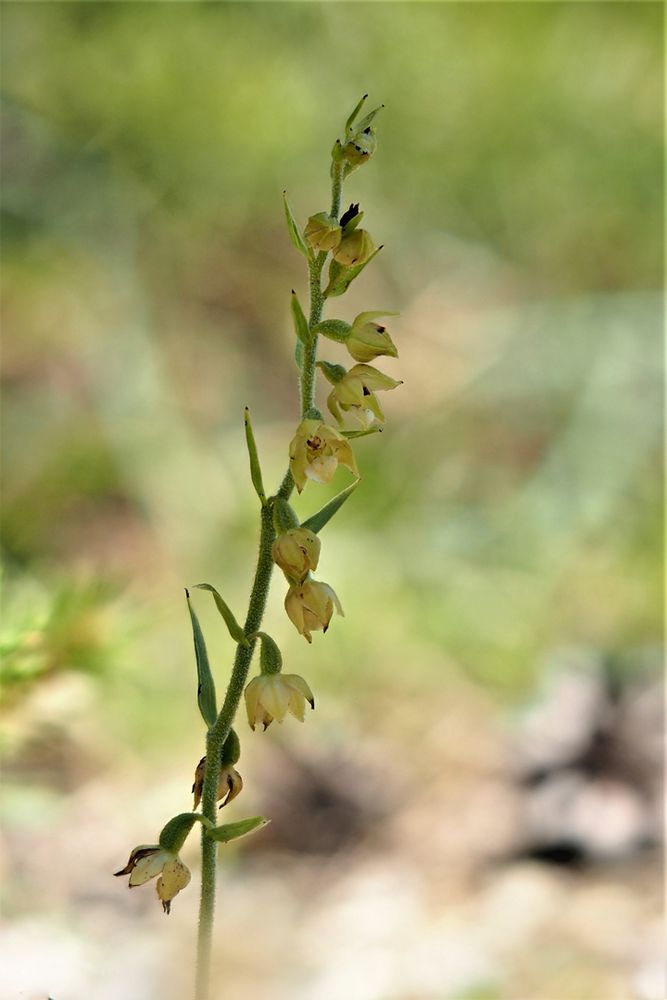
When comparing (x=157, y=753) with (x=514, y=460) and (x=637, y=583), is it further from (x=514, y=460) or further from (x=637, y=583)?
(x=514, y=460)

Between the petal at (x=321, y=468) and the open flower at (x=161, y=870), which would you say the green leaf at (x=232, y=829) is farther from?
the petal at (x=321, y=468)

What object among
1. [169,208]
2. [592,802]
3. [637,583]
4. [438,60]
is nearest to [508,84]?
[438,60]

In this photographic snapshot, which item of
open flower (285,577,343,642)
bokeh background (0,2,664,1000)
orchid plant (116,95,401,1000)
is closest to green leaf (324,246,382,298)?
orchid plant (116,95,401,1000)

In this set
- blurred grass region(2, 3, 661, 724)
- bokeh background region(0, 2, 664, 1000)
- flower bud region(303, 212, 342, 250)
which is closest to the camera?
flower bud region(303, 212, 342, 250)

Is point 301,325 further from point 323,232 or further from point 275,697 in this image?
point 275,697

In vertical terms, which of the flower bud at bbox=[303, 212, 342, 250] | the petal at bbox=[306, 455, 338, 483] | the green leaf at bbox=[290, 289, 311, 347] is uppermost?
the flower bud at bbox=[303, 212, 342, 250]

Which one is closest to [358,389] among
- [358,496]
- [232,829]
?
[232,829]

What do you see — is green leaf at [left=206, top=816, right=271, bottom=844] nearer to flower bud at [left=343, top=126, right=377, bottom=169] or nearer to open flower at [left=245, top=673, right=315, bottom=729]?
open flower at [left=245, top=673, right=315, bottom=729]
